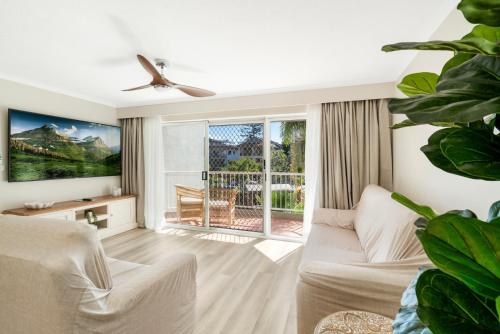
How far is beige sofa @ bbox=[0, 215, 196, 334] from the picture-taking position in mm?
929

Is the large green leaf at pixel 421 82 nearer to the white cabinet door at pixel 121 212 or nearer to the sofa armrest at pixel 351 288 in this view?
the sofa armrest at pixel 351 288

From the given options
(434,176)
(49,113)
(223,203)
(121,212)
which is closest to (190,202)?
(223,203)

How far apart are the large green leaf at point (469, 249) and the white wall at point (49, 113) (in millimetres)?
4122

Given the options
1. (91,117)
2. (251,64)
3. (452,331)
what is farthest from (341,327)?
(91,117)

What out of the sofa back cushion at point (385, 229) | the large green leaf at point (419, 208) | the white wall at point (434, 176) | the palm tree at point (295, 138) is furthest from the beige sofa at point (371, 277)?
the palm tree at point (295, 138)

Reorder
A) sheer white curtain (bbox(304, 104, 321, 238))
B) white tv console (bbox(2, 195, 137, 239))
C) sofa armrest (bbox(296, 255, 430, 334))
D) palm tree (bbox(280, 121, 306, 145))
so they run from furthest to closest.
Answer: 1. palm tree (bbox(280, 121, 306, 145))
2. sheer white curtain (bbox(304, 104, 321, 238))
3. white tv console (bbox(2, 195, 137, 239))
4. sofa armrest (bbox(296, 255, 430, 334))

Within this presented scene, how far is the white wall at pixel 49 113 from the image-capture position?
2834 millimetres

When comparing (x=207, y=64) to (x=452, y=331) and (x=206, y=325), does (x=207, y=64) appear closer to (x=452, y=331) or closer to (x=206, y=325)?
(x=206, y=325)

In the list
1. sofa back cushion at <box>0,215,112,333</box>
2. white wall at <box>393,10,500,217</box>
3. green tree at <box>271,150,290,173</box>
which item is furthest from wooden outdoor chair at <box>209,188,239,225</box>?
sofa back cushion at <box>0,215,112,333</box>

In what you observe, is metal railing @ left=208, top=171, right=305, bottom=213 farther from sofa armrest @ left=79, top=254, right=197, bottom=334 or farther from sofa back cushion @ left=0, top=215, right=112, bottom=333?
sofa back cushion @ left=0, top=215, right=112, bottom=333

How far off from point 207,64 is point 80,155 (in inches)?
103

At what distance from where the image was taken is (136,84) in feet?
10.4

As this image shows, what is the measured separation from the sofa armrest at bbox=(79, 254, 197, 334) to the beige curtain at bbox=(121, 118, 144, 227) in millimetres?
3107

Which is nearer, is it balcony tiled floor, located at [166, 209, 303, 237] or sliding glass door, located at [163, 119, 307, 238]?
sliding glass door, located at [163, 119, 307, 238]
